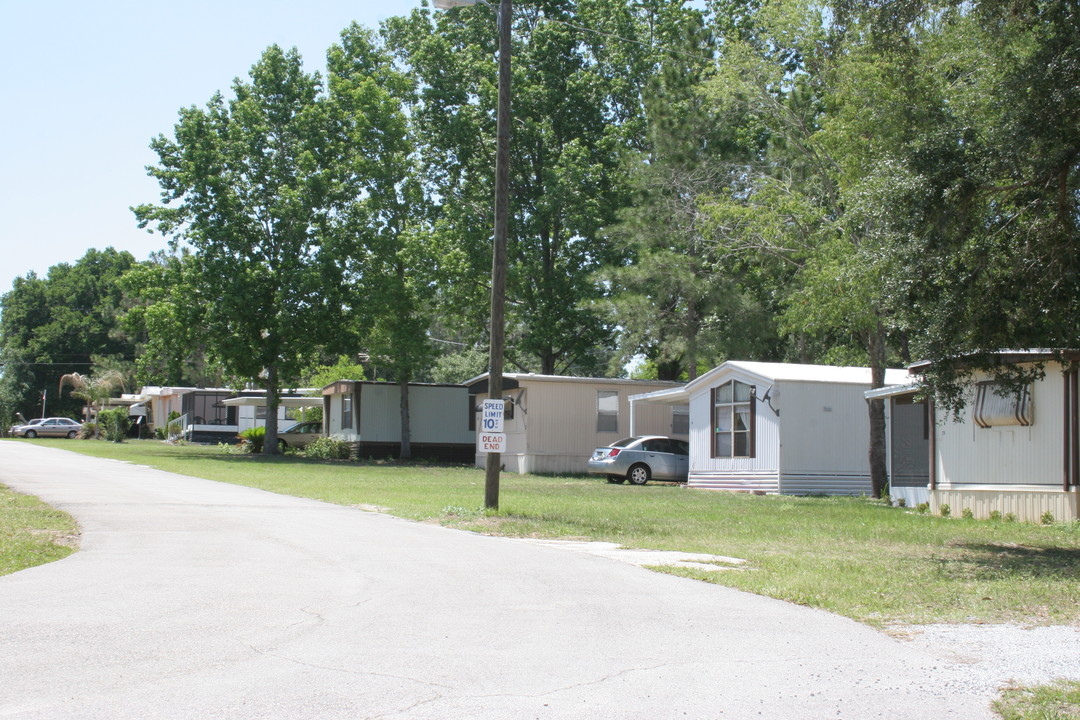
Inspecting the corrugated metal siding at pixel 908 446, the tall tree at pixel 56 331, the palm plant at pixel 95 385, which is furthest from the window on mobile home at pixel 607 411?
the tall tree at pixel 56 331

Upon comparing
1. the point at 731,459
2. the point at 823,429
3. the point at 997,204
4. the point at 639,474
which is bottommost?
the point at 639,474

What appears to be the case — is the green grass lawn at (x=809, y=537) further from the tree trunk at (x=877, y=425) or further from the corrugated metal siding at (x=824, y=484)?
the corrugated metal siding at (x=824, y=484)

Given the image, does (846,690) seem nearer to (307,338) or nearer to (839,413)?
(839,413)

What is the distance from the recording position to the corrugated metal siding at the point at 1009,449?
15.9m

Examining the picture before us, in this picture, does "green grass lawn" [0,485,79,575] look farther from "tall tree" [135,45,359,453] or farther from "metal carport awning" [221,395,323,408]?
"metal carport awning" [221,395,323,408]

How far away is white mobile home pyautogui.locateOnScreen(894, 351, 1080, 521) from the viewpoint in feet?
51.1

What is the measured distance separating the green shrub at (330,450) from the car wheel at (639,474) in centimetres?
1568

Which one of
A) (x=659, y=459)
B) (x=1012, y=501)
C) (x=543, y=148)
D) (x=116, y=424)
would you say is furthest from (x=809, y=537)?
(x=116, y=424)

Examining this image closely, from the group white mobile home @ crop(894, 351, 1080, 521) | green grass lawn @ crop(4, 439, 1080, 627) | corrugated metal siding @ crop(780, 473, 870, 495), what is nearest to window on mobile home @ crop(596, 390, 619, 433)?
green grass lawn @ crop(4, 439, 1080, 627)

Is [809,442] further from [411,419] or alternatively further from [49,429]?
[49,429]

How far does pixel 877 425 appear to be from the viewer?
22578mm

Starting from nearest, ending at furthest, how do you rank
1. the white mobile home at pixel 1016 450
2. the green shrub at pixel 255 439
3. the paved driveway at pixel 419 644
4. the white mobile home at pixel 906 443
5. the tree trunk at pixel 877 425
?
1. the paved driveway at pixel 419 644
2. the white mobile home at pixel 1016 450
3. the white mobile home at pixel 906 443
4. the tree trunk at pixel 877 425
5. the green shrub at pixel 255 439

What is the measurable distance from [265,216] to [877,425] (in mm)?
26924

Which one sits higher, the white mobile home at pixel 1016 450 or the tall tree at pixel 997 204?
the tall tree at pixel 997 204
